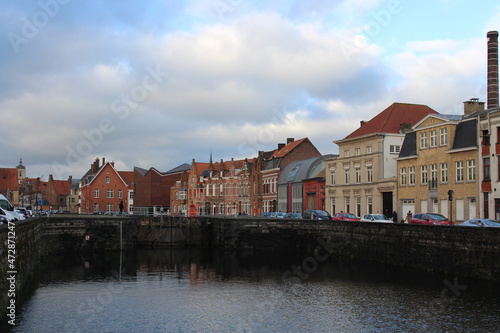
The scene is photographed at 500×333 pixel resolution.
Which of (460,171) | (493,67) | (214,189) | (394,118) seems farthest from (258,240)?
(214,189)

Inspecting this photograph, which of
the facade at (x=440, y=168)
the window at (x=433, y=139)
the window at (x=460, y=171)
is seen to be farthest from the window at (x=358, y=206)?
the window at (x=460, y=171)

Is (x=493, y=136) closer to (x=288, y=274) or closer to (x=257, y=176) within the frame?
(x=288, y=274)

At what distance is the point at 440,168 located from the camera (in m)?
58.0

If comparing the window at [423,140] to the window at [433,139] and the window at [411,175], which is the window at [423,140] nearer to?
the window at [433,139]

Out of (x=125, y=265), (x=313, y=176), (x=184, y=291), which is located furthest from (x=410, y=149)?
(x=184, y=291)

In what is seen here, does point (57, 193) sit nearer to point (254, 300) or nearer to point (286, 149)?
point (286, 149)

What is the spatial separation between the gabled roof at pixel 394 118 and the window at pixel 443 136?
11236mm

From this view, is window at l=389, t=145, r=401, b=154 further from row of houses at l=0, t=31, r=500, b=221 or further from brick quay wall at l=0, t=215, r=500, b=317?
brick quay wall at l=0, t=215, r=500, b=317

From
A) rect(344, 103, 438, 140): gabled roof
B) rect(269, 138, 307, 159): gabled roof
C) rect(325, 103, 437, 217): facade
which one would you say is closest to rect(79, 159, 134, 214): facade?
rect(269, 138, 307, 159): gabled roof

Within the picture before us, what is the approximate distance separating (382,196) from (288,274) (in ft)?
92.6

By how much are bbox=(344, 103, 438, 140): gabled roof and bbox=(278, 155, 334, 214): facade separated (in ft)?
30.3

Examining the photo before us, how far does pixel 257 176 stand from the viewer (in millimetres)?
97438

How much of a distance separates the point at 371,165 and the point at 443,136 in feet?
42.4

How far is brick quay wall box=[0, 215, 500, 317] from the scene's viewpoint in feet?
110
